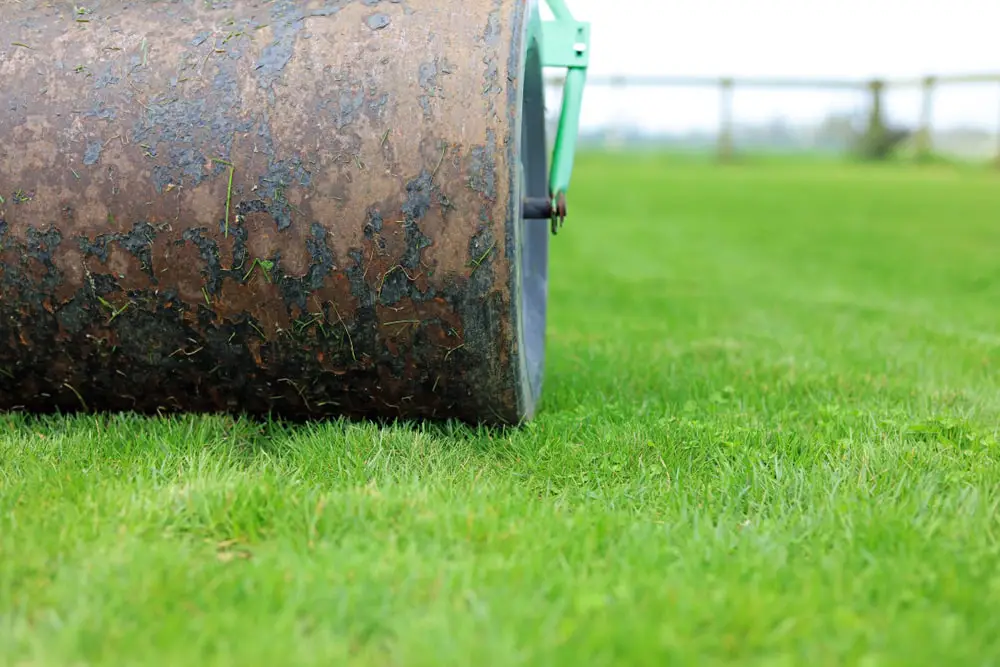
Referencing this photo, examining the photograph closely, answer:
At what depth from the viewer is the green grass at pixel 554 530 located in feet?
5.40

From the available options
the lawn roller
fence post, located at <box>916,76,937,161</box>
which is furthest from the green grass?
fence post, located at <box>916,76,937,161</box>

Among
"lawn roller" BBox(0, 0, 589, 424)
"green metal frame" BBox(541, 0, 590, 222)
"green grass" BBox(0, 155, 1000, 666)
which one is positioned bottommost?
"green grass" BBox(0, 155, 1000, 666)

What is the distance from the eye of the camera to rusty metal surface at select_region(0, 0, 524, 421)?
249cm

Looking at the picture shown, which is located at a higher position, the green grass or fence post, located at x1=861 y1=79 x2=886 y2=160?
fence post, located at x1=861 y1=79 x2=886 y2=160

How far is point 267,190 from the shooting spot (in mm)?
2484

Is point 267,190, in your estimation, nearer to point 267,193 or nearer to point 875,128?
point 267,193

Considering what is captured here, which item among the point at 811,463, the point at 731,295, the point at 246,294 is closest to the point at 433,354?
the point at 246,294

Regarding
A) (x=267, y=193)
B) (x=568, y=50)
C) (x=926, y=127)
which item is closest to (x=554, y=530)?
(x=267, y=193)

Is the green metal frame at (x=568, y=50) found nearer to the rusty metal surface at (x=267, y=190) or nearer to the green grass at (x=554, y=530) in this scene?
the rusty metal surface at (x=267, y=190)

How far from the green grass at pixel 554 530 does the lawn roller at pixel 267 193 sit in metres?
0.26

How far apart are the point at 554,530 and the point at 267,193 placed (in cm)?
111

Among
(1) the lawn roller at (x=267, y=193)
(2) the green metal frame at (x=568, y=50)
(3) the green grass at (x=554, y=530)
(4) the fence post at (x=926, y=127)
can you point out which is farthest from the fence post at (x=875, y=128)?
(1) the lawn roller at (x=267, y=193)

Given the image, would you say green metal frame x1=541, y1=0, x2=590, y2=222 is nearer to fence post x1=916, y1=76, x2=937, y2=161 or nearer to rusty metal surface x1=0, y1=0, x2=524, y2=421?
rusty metal surface x1=0, y1=0, x2=524, y2=421

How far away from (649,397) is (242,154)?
1673 mm
